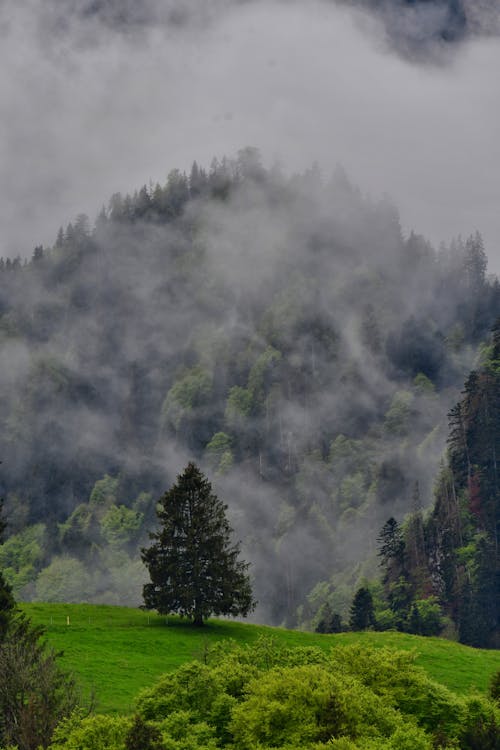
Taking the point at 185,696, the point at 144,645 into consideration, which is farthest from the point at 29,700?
the point at 144,645

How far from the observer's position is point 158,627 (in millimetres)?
77500

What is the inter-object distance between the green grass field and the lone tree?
8.10ft

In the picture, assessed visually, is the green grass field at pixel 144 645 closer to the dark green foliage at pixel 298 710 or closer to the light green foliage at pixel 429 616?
the dark green foliage at pixel 298 710

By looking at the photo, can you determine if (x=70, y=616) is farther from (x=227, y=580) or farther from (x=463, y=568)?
(x=463, y=568)

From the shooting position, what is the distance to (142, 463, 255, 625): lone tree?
78062mm

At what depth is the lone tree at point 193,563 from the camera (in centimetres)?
7806

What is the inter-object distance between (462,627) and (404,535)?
28.3 m

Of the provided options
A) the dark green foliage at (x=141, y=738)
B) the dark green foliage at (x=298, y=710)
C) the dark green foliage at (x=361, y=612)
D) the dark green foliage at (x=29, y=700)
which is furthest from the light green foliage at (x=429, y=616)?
the dark green foliage at (x=141, y=738)

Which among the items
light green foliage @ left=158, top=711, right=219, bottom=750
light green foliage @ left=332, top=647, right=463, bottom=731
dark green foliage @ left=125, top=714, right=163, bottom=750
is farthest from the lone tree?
dark green foliage @ left=125, top=714, right=163, bottom=750

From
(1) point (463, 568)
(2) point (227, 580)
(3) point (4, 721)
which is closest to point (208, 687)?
(3) point (4, 721)

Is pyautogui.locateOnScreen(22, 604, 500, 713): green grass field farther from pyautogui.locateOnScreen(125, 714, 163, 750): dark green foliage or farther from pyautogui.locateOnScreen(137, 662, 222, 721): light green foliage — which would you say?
pyautogui.locateOnScreen(125, 714, 163, 750): dark green foliage

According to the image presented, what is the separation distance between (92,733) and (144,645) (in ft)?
113

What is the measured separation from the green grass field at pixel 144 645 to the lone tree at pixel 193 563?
2.47 m

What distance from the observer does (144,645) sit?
69.9 meters
